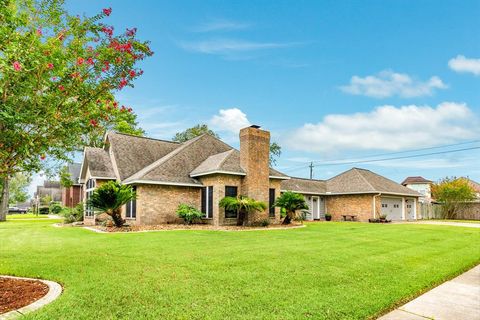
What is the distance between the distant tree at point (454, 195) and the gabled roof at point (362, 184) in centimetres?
751

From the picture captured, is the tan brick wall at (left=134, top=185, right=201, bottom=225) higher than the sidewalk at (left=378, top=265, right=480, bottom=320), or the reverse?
the tan brick wall at (left=134, top=185, right=201, bottom=225)

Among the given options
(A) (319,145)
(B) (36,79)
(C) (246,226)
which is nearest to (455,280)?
(B) (36,79)

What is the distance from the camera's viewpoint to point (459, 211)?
39031mm

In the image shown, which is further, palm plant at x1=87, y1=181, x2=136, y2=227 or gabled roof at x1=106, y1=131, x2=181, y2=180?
gabled roof at x1=106, y1=131, x2=181, y2=180

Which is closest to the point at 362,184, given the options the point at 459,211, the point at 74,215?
the point at 459,211

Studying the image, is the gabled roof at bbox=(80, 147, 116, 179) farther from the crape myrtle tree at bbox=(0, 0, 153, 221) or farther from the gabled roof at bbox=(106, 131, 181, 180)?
the crape myrtle tree at bbox=(0, 0, 153, 221)

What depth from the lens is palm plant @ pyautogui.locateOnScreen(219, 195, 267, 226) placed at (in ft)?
62.4

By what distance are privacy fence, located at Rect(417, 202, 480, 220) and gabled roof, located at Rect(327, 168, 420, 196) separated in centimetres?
523

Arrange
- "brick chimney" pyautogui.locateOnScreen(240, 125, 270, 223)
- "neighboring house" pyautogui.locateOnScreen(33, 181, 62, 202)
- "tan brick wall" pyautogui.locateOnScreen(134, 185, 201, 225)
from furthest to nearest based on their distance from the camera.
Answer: "neighboring house" pyautogui.locateOnScreen(33, 181, 62, 202) < "brick chimney" pyautogui.locateOnScreen(240, 125, 270, 223) < "tan brick wall" pyautogui.locateOnScreen(134, 185, 201, 225)

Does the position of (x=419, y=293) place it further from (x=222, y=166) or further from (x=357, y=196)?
(x=357, y=196)

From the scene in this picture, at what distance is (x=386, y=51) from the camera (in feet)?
62.6

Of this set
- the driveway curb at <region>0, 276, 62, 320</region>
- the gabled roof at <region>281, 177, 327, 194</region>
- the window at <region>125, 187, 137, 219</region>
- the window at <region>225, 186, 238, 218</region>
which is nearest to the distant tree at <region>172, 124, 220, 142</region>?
the gabled roof at <region>281, 177, 327, 194</region>

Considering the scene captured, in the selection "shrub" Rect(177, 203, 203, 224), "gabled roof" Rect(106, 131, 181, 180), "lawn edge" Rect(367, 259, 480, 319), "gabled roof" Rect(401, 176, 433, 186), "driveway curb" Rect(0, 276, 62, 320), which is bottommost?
"lawn edge" Rect(367, 259, 480, 319)

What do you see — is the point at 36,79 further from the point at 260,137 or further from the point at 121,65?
the point at 260,137
